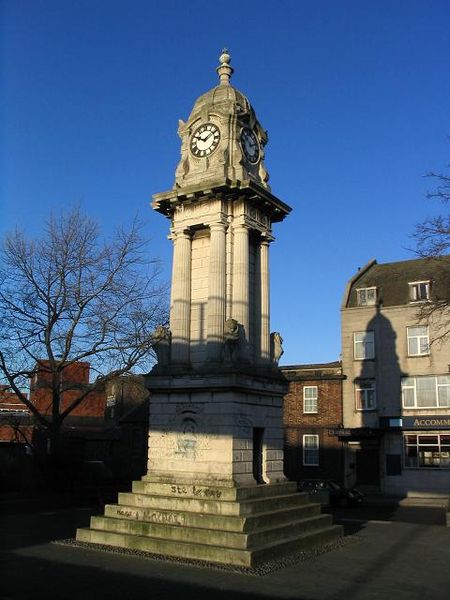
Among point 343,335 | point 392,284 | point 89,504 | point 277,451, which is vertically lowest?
point 89,504

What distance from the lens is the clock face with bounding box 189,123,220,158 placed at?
1848cm

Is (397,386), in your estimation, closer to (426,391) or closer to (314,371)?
(426,391)

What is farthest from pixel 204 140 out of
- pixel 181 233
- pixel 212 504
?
pixel 212 504

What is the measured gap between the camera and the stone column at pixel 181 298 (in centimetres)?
1723

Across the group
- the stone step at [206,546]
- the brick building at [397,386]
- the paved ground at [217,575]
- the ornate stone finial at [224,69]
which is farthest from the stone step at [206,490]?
the brick building at [397,386]

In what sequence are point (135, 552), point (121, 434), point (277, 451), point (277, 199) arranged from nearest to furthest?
point (135, 552) → point (277, 451) → point (277, 199) → point (121, 434)

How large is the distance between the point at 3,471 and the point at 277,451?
1846 cm

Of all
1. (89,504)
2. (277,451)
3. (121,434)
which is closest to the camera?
(277,451)

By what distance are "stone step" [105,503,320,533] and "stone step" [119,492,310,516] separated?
181 mm

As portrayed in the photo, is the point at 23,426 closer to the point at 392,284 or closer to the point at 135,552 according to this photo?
the point at 392,284

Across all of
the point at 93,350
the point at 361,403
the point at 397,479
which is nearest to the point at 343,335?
the point at 361,403

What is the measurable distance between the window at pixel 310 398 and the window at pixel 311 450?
181 centimetres

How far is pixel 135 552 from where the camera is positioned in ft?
46.3

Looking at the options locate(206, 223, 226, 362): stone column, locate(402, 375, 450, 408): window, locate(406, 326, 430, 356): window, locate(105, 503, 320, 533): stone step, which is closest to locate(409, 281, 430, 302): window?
locate(406, 326, 430, 356): window
